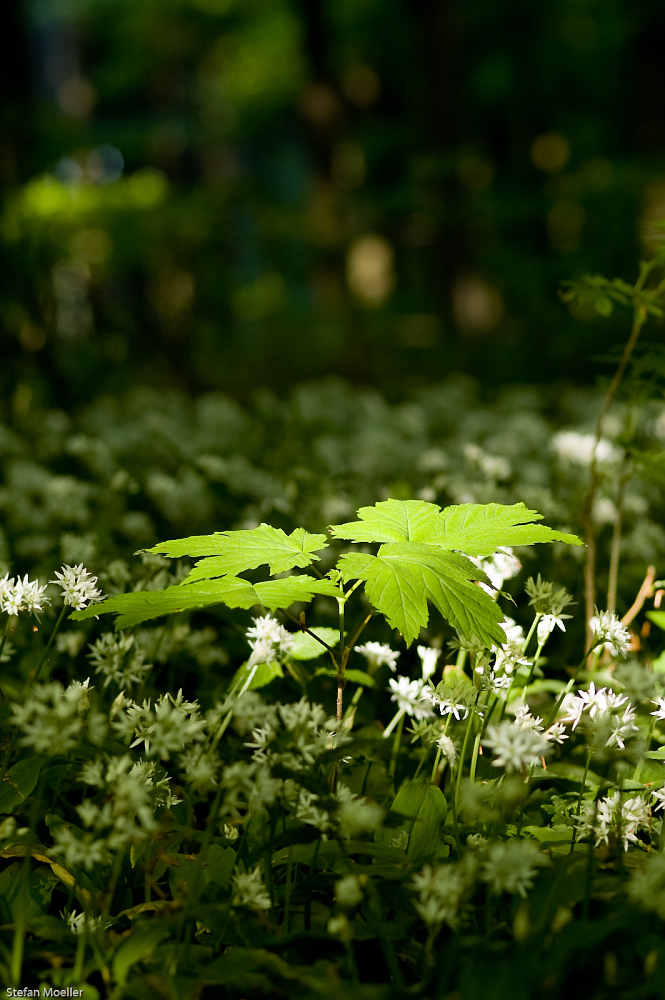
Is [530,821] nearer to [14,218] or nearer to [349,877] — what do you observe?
[349,877]

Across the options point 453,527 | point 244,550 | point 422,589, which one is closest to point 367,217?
point 453,527

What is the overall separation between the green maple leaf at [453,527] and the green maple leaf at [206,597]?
182mm

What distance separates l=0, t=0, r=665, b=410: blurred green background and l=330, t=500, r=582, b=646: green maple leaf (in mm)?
1005

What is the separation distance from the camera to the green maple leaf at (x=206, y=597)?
130 centimetres

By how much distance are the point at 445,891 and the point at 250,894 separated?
12.7 inches

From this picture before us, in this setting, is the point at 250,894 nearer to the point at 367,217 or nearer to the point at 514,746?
the point at 514,746

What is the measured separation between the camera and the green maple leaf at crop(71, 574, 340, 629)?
1.30m

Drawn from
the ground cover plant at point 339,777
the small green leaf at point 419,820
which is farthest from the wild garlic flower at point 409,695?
the small green leaf at point 419,820

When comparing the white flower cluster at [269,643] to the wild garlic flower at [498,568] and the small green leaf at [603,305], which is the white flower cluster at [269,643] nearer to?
the wild garlic flower at [498,568]

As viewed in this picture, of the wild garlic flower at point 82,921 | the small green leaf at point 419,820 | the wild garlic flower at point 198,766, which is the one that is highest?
the wild garlic flower at point 198,766

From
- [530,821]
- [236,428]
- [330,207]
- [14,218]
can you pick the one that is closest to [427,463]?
[236,428]

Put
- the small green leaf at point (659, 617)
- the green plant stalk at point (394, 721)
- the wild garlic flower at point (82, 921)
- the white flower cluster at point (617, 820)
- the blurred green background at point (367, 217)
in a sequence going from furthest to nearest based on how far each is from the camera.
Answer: the blurred green background at point (367, 217), the small green leaf at point (659, 617), the green plant stalk at point (394, 721), the white flower cluster at point (617, 820), the wild garlic flower at point (82, 921)

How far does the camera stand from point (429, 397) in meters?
5.60

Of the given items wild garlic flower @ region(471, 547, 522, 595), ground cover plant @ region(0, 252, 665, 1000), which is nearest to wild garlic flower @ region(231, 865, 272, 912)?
ground cover plant @ region(0, 252, 665, 1000)
